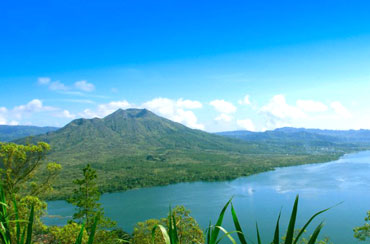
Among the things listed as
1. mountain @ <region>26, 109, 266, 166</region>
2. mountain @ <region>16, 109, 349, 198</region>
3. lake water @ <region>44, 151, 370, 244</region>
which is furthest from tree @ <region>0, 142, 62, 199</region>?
mountain @ <region>26, 109, 266, 166</region>

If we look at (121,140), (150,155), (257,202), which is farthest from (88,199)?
(121,140)

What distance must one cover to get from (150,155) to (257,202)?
78.4 meters

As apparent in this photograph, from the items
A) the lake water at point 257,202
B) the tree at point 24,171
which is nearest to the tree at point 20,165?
the tree at point 24,171

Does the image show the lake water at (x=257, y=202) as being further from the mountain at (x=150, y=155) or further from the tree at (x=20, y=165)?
the tree at (x=20, y=165)

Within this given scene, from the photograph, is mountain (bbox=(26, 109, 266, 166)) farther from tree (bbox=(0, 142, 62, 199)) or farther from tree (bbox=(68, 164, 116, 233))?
tree (bbox=(0, 142, 62, 199))

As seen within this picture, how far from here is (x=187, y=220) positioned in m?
→ 14.6

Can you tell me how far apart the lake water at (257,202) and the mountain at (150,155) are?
392 inches

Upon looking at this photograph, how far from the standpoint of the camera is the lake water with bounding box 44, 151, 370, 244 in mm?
34531

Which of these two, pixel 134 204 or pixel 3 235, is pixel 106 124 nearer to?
pixel 134 204

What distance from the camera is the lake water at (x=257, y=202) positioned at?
34531mm

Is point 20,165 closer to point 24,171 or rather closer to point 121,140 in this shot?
point 24,171

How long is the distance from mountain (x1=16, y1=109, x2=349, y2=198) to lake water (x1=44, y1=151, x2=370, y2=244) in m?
9.96

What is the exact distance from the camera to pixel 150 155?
119938 mm

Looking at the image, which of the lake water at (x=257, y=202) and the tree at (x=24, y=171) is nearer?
the tree at (x=24, y=171)
